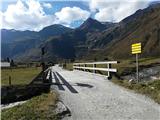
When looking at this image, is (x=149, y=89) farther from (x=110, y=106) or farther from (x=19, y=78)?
(x=19, y=78)

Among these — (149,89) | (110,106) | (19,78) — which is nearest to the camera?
(110,106)

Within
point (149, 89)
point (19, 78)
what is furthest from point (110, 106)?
point (19, 78)

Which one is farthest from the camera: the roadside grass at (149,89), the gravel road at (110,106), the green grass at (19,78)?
the green grass at (19,78)

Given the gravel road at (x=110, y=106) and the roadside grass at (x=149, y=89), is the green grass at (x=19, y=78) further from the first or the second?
the gravel road at (x=110, y=106)

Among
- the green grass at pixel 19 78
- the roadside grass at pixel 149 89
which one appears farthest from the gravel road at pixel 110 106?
the green grass at pixel 19 78

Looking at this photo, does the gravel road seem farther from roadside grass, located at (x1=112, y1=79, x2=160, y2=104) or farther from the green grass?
the green grass

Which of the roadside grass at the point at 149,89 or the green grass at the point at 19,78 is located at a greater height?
the roadside grass at the point at 149,89

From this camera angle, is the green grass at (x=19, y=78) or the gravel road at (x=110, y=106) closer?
the gravel road at (x=110, y=106)

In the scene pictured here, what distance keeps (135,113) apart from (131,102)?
2.19 metres

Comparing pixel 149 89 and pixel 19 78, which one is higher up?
pixel 149 89

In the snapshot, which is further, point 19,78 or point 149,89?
point 19,78

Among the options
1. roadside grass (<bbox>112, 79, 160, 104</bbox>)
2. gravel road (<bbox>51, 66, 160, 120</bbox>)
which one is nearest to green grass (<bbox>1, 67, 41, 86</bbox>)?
roadside grass (<bbox>112, 79, 160, 104</bbox>)

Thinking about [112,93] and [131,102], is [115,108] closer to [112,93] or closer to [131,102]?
[131,102]

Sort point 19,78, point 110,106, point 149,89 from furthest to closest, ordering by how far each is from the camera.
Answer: point 19,78
point 149,89
point 110,106
